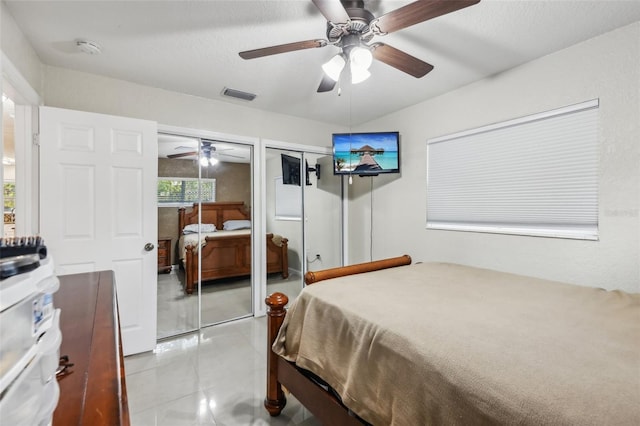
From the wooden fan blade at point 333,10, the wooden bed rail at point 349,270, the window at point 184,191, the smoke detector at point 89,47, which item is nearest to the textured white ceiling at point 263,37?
the smoke detector at point 89,47

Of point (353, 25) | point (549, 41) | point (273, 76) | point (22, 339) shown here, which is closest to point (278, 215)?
point (273, 76)

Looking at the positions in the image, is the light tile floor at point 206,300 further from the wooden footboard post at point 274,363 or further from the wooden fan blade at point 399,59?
the wooden fan blade at point 399,59

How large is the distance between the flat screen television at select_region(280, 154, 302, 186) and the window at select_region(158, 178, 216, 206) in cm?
92

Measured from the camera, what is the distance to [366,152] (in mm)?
3422

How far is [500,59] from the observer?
2.41 m

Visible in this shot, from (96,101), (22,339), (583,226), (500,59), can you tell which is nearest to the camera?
(22,339)

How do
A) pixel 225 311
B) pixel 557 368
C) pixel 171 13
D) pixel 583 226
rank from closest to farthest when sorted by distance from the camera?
1. pixel 557 368
2. pixel 171 13
3. pixel 583 226
4. pixel 225 311

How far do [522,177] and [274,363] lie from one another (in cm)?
253

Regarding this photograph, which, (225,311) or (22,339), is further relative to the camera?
(225,311)

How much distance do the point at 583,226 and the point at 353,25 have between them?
2240mm

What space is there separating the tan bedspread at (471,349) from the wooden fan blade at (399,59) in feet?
4.84

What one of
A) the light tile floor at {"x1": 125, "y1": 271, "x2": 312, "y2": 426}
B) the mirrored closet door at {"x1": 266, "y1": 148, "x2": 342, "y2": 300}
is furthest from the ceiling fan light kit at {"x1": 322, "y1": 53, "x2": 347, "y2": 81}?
the light tile floor at {"x1": 125, "y1": 271, "x2": 312, "y2": 426}

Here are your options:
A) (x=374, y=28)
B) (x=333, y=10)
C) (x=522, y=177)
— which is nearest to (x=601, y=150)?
(x=522, y=177)

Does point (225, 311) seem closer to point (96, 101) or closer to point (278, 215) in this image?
point (278, 215)
